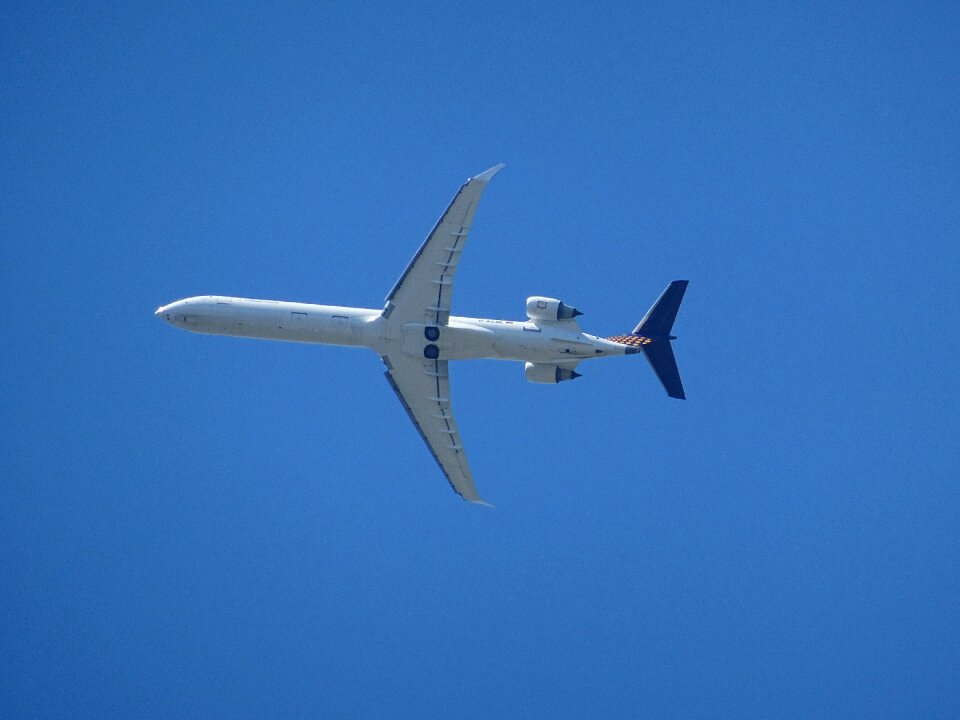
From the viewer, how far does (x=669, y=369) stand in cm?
6069

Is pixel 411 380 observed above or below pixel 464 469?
above

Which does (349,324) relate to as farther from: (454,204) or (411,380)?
(454,204)

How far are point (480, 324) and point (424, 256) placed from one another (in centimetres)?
492

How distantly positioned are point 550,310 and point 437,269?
257 inches

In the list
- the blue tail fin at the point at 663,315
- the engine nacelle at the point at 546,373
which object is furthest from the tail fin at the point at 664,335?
the engine nacelle at the point at 546,373

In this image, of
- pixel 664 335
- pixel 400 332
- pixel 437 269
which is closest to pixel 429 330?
pixel 400 332

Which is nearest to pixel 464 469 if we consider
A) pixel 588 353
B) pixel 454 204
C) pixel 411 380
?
pixel 411 380

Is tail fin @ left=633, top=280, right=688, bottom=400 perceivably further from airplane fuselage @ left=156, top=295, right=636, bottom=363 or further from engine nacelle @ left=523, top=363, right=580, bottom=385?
engine nacelle @ left=523, top=363, right=580, bottom=385

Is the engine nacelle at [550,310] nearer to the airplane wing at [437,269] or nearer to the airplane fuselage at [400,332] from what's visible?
the airplane fuselage at [400,332]

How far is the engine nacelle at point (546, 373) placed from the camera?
199 feet

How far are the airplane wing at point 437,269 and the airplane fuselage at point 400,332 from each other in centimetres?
76

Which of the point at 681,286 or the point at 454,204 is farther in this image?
the point at 681,286

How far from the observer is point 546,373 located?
6062 cm

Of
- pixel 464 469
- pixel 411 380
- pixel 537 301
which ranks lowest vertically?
pixel 464 469
